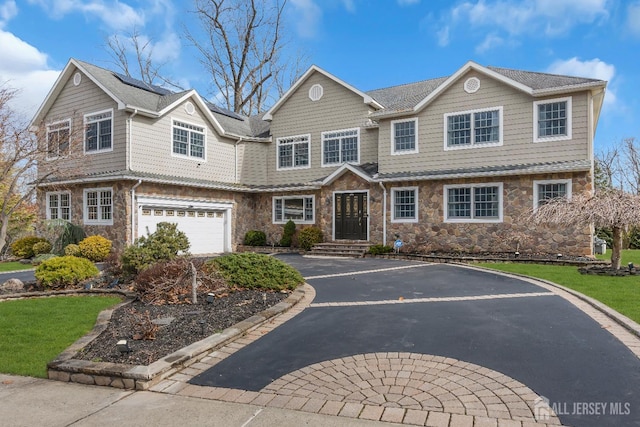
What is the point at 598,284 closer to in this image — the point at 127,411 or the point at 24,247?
the point at 127,411

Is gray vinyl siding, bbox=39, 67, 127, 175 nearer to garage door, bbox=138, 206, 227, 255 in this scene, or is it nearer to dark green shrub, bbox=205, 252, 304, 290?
garage door, bbox=138, 206, 227, 255

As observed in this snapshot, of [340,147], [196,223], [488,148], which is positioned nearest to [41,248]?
[196,223]

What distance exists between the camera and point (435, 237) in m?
16.5

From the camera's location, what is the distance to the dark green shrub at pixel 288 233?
65.8 feet

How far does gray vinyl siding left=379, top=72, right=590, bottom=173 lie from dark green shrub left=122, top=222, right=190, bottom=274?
10.3 meters

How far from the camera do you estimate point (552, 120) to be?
48.6 ft

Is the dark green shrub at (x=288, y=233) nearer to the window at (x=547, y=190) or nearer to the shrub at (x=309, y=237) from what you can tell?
the shrub at (x=309, y=237)

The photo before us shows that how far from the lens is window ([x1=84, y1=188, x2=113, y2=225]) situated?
655 inches

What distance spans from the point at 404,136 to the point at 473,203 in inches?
158

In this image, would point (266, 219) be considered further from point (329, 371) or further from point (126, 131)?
point (329, 371)

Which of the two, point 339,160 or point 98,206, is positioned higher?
point 339,160

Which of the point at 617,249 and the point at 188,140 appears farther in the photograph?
the point at 188,140

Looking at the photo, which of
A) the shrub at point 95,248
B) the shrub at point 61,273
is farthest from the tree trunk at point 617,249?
the shrub at point 95,248

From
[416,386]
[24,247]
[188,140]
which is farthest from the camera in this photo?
[188,140]
